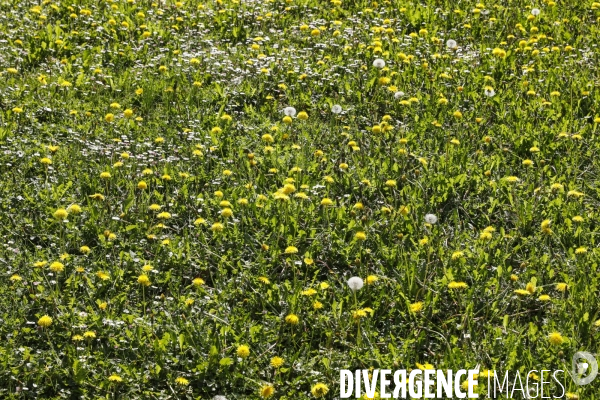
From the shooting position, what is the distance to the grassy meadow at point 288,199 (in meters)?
3.31

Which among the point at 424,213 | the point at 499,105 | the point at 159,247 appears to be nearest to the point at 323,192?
the point at 424,213

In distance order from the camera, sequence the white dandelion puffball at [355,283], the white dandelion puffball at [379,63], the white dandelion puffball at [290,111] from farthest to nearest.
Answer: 1. the white dandelion puffball at [379,63]
2. the white dandelion puffball at [290,111]
3. the white dandelion puffball at [355,283]

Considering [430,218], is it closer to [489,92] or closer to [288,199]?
[288,199]

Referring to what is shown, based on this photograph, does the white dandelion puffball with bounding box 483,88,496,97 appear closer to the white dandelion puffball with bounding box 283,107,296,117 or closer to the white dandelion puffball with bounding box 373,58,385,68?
the white dandelion puffball with bounding box 373,58,385,68

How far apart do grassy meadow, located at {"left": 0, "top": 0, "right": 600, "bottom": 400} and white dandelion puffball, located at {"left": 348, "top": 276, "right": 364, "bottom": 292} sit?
0.01 meters

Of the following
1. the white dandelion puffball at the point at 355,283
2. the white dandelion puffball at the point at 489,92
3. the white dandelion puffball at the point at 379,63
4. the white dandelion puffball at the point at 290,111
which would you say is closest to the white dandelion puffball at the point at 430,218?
the white dandelion puffball at the point at 355,283

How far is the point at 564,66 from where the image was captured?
560cm

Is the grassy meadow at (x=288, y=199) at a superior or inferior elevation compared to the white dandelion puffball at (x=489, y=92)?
inferior

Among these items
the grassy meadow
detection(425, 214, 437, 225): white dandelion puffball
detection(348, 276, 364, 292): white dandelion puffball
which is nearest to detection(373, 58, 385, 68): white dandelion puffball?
the grassy meadow

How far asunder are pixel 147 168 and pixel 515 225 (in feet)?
6.84

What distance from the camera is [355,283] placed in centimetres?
346

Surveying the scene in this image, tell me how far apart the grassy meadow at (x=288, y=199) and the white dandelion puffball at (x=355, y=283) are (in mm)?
14

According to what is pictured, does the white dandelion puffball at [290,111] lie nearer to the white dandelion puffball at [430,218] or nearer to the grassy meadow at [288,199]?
the grassy meadow at [288,199]

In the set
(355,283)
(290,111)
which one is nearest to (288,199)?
(355,283)
